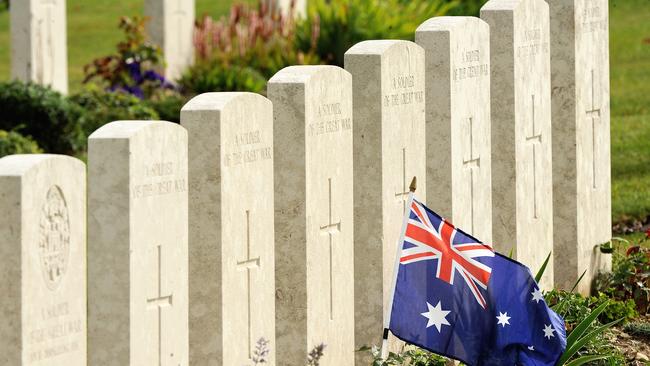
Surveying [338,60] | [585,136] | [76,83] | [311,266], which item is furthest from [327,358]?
[76,83]

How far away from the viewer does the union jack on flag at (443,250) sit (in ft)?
20.9

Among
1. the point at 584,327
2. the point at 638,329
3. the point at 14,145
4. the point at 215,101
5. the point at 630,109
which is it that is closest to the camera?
the point at 215,101

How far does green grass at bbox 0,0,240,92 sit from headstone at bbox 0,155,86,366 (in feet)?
50.0

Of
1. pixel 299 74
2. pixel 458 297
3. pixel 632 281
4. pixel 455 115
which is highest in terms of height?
pixel 299 74

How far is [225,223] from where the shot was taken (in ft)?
19.0

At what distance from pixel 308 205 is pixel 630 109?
10569mm

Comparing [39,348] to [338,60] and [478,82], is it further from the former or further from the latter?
[338,60]

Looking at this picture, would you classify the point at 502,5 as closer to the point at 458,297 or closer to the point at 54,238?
the point at 458,297

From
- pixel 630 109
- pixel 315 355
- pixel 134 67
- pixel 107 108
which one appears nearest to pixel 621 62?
pixel 630 109

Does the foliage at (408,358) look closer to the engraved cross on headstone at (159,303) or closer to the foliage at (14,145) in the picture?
the engraved cross on headstone at (159,303)

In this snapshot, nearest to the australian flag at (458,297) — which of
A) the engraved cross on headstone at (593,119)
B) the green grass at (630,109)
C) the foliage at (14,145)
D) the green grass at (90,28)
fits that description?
the engraved cross on headstone at (593,119)

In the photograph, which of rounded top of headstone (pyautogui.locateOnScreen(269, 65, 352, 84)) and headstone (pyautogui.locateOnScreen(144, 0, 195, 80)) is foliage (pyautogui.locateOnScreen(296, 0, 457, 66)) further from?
rounded top of headstone (pyautogui.locateOnScreen(269, 65, 352, 84))

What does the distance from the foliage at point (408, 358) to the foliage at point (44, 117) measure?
766 cm

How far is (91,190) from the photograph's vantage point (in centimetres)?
517
